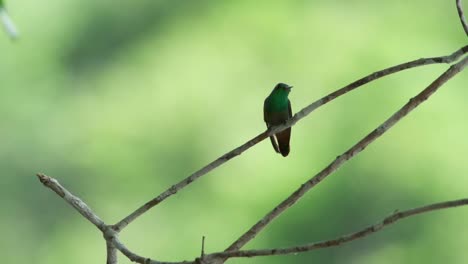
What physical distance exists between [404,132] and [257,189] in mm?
690

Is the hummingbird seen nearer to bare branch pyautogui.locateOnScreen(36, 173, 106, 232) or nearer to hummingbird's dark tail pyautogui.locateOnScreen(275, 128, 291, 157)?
hummingbird's dark tail pyautogui.locateOnScreen(275, 128, 291, 157)

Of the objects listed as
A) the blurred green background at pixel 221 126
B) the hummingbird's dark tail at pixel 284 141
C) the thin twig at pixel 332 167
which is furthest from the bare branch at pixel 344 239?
the blurred green background at pixel 221 126

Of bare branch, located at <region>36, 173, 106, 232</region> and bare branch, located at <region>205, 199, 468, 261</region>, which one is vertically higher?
bare branch, located at <region>36, 173, 106, 232</region>

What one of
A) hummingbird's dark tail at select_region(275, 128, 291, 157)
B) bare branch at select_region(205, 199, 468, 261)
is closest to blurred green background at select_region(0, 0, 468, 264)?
hummingbird's dark tail at select_region(275, 128, 291, 157)

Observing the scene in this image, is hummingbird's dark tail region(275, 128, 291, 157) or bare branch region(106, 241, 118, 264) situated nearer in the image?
bare branch region(106, 241, 118, 264)

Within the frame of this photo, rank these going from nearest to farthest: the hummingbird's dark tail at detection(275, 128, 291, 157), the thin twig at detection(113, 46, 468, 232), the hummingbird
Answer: the thin twig at detection(113, 46, 468, 232), the hummingbird's dark tail at detection(275, 128, 291, 157), the hummingbird

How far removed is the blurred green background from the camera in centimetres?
381

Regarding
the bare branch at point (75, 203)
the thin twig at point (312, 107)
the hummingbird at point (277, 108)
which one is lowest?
the bare branch at point (75, 203)

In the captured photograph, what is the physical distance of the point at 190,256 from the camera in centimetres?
361

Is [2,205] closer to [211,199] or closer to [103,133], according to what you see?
[103,133]

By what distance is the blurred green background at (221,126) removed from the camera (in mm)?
3807

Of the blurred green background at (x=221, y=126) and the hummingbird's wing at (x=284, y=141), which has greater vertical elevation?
the blurred green background at (x=221, y=126)

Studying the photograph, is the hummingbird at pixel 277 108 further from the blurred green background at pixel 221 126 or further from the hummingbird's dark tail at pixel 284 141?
the blurred green background at pixel 221 126

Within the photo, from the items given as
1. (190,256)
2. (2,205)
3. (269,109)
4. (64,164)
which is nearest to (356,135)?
(190,256)
